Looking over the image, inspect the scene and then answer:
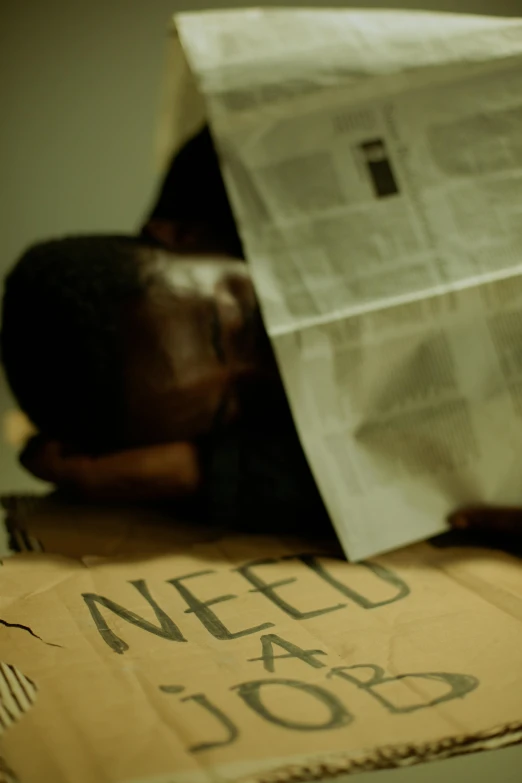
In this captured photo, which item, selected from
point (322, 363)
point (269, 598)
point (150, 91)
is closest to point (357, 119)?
point (322, 363)

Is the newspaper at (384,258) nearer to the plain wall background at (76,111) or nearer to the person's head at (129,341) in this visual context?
the person's head at (129,341)

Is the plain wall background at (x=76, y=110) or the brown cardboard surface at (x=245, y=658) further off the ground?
the plain wall background at (x=76, y=110)

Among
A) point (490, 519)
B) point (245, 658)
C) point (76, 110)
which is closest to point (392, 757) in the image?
point (245, 658)

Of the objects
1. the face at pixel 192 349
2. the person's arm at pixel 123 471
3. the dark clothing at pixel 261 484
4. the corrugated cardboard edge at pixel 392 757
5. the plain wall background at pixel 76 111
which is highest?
the plain wall background at pixel 76 111

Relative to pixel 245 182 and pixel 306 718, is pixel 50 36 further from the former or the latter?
pixel 306 718

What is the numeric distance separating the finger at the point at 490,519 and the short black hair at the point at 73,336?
0.31 meters

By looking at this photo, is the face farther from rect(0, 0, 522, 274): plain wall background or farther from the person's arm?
rect(0, 0, 522, 274): plain wall background

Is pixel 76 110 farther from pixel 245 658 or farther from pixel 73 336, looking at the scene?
pixel 245 658

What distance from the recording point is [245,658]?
441 millimetres

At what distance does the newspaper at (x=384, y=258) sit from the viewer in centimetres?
60

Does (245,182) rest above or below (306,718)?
above

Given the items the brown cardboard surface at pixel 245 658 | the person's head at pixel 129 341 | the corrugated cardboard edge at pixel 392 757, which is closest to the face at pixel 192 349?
the person's head at pixel 129 341

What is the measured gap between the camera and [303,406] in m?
0.60

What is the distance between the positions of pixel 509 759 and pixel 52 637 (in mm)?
285
